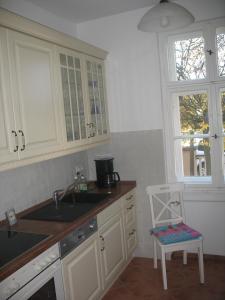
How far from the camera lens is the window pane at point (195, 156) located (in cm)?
311

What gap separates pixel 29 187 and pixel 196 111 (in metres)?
1.74

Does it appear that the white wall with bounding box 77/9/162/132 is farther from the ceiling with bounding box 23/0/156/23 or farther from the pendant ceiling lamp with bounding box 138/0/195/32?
the pendant ceiling lamp with bounding box 138/0/195/32

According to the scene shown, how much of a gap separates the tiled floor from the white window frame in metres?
0.78

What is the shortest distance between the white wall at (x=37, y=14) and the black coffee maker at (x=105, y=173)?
137 centimetres

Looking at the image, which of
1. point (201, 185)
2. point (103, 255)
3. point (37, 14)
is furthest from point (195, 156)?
point (37, 14)

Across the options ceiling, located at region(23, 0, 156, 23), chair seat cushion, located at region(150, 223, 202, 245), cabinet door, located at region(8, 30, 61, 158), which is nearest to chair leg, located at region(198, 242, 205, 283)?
chair seat cushion, located at region(150, 223, 202, 245)

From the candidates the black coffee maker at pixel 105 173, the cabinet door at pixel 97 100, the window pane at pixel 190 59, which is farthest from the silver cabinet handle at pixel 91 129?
the window pane at pixel 190 59

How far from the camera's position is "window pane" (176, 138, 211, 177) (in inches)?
123

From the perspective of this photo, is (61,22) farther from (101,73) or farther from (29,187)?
(29,187)

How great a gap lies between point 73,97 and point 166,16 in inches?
43.0

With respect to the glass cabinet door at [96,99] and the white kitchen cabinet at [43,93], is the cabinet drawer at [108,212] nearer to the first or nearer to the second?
the white kitchen cabinet at [43,93]

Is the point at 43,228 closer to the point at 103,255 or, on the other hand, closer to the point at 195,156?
the point at 103,255

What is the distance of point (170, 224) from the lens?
3123mm

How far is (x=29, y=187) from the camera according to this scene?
A: 2.50 meters
